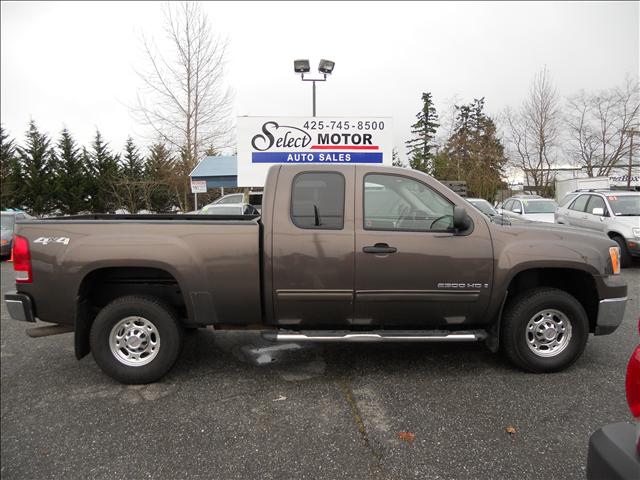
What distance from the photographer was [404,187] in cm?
374

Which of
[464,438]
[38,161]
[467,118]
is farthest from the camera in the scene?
[38,161]

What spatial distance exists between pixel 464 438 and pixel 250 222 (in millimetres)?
2251

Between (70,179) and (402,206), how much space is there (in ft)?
114

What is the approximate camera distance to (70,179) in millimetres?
32156

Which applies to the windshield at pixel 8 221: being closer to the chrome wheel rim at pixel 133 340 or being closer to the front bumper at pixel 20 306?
the front bumper at pixel 20 306

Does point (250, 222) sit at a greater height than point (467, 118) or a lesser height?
lesser

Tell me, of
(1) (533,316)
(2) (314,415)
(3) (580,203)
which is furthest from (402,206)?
(3) (580,203)

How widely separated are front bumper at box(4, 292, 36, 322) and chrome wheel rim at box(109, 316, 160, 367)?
694mm

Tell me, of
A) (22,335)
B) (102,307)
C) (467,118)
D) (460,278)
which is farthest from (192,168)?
(460,278)

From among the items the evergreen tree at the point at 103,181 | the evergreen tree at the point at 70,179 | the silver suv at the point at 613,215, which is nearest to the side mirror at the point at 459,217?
the silver suv at the point at 613,215

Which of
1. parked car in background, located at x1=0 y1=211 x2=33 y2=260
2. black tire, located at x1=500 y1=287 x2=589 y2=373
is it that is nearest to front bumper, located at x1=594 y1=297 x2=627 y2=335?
black tire, located at x1=500 y1=287 x2=589 y2=373

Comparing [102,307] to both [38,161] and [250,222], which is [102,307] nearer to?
[250,222]

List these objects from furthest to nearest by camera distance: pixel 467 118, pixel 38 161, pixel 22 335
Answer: pixel 38 161 < pixel 467 118 < pixel 22 335

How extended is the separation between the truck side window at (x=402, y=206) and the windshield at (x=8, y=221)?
12586 millimetres
